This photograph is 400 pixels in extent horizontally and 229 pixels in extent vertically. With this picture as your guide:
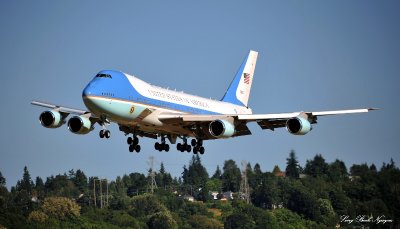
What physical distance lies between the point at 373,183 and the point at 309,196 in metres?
16.3

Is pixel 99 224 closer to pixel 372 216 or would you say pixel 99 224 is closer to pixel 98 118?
pixel 372 216

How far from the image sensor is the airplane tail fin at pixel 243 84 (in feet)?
290

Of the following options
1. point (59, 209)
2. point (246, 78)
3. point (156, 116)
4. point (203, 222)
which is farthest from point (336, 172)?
point (156, 116)

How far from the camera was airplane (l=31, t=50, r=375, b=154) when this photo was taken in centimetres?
6881

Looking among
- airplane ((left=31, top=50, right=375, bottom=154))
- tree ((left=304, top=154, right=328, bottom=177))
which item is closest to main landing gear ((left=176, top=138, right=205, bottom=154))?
airplane ((left=31, top=50, right=375, bottom=154))

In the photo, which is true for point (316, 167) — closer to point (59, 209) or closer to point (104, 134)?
point (59, 209)

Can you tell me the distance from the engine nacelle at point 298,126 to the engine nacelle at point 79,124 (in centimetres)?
1633

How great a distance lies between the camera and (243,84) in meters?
91.1

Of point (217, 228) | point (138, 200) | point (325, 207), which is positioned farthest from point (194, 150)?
point (138, 200)

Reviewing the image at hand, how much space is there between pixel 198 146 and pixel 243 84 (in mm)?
13998

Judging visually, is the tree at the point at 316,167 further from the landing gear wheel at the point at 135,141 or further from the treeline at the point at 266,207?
the landing gear wheel at the point at 135,141

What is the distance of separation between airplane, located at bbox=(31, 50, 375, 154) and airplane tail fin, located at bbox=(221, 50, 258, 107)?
5.25 meters

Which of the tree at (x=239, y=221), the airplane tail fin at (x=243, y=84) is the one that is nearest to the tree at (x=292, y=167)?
the tree at (x=239, y=221)
